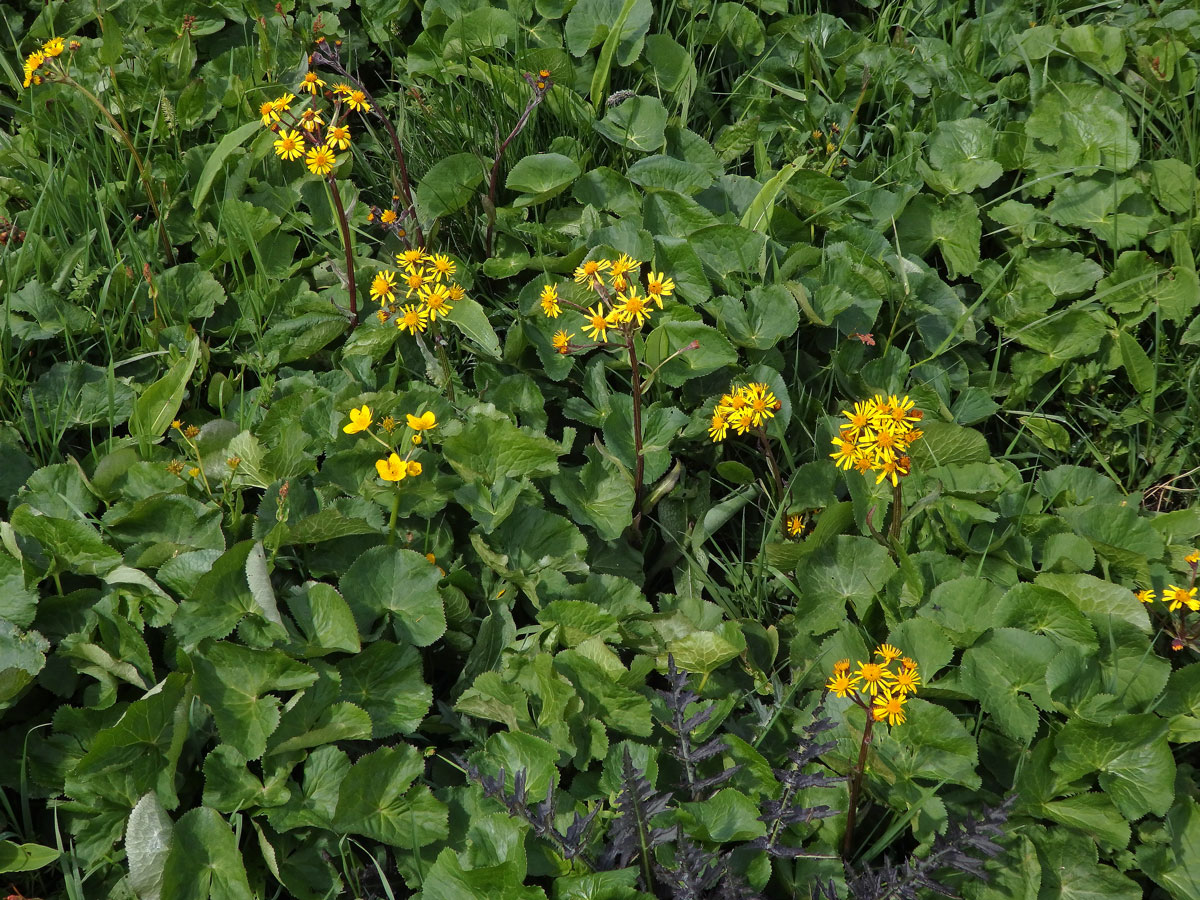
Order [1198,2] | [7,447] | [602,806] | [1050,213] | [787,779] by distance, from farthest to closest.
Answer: [1198,2] → [1050,213] → [7,447] → [602,806] → [787,779]

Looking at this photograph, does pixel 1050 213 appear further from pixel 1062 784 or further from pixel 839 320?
pixel 1062 784

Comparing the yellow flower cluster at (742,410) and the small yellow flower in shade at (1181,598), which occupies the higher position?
the yellow flower cluster at (742,410)

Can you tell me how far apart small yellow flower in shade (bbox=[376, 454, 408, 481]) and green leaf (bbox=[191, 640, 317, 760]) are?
41cm

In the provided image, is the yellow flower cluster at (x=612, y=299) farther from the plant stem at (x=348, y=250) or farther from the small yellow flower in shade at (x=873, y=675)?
the small yellow flower in shade at (x=873, y=675)

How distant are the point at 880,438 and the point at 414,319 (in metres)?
1.18

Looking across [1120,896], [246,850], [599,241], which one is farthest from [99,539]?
[1120,896]

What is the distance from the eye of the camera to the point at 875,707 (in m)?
1.94

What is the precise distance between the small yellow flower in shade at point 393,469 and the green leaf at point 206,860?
0.71 m

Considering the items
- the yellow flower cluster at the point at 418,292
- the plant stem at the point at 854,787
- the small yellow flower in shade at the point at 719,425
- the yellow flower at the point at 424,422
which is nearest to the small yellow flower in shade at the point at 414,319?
the yellow flower cluster at the point at 418,292

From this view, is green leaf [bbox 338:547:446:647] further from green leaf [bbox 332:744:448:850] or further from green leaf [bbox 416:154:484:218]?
green leaf [bbox 416:154:484:218]

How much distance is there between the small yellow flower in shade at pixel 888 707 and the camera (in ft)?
6.26

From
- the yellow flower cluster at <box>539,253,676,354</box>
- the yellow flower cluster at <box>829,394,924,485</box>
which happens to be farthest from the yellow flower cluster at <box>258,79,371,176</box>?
the yellow flower cluster at <box>829,394,924,485</box>

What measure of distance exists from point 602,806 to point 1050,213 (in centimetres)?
229

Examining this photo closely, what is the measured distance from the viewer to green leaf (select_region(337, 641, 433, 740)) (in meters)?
2.16
